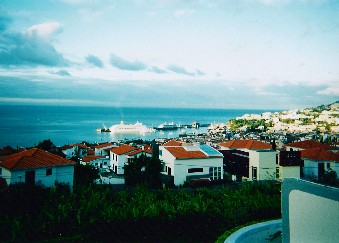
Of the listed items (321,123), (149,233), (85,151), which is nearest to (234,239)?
(149,233)

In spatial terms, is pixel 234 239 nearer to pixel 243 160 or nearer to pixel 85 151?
pixel 243 160

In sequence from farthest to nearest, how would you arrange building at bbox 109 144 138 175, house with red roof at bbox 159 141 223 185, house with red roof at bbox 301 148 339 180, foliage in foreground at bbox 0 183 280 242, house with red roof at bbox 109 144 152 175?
building at bbox 109 144 138 175 → house with red roof at bbox 109 144 152 175 → house with red roof at bbox 301 148 339 180 → house with red roof at bbox 159 141 223 185 → foliage in foreground at bbox 0 183 280 242

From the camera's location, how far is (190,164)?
21.2m

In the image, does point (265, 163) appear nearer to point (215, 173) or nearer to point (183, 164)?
point (215, 173)

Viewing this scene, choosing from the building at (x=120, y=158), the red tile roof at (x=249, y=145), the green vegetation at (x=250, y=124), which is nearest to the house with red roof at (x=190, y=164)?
the red tile roof at (x=249, y=145)

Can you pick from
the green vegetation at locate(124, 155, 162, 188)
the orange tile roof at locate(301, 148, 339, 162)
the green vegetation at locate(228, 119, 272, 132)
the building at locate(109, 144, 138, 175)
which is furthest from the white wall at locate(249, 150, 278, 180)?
the green vegetation at locate(228, 119, 272, 132)

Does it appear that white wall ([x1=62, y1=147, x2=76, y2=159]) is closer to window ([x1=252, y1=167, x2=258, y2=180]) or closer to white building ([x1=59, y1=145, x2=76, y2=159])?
white building ([x1=59, y1=145, x2=76, y2=159])

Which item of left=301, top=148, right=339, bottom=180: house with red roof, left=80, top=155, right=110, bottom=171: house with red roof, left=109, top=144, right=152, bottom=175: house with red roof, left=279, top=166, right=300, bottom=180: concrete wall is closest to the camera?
left=279, top=166, right=300, bottom=180: concrete wall

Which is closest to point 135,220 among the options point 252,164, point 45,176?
point 45,176

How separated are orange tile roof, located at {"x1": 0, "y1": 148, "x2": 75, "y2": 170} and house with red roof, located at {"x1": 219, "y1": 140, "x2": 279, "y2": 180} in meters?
12.2

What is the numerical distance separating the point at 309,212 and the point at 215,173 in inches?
734

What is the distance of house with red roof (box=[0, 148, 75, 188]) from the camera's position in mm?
16745

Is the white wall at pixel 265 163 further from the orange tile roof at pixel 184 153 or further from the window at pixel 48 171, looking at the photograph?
the window at pixel 48 171

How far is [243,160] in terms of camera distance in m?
22.9
